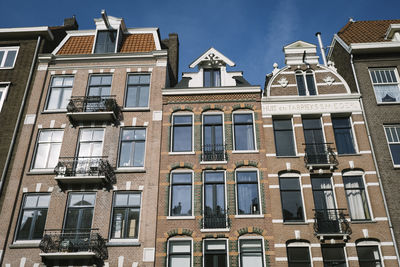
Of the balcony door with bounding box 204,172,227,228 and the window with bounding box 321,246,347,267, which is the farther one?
the balcony door with bounding box 204,172,227,228

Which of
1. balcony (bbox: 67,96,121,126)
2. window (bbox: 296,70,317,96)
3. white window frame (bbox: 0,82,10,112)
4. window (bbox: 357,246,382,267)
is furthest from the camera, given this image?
white window frame (bbox: 0,82,10,112)

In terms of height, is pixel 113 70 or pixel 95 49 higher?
pixel 95 49

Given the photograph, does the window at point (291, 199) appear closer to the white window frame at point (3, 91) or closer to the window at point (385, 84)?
the window at point (385, 84)

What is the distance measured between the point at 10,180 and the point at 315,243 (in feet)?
53.6

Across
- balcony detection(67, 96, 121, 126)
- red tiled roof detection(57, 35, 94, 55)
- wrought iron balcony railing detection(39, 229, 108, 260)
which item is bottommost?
wrought iron balcony railing detection(39, 229, 108, 260)

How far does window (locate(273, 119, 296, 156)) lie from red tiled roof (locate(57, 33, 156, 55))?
9.84 m

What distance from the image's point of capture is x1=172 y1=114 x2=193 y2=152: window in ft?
65.9

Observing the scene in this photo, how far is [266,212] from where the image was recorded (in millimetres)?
17797

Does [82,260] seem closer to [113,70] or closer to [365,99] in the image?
[113,70]

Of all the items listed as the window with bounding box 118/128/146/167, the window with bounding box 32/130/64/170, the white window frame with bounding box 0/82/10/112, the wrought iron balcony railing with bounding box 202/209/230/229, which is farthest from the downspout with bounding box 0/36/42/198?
the wrought iron balcony railing with bounding box 202/209/230/229

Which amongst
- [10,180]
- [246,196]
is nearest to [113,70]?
[10,180]

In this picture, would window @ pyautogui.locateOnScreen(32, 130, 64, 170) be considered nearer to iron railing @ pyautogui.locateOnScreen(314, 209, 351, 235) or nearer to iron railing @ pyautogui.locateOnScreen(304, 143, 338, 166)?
iron railing @ pyautogui.locateOnScreen(304, 143, 338, 166)

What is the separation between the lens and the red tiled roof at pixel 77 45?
922 inches

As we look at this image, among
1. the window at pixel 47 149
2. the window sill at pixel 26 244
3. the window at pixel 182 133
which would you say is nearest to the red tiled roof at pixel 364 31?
the window at pixel 182 133
